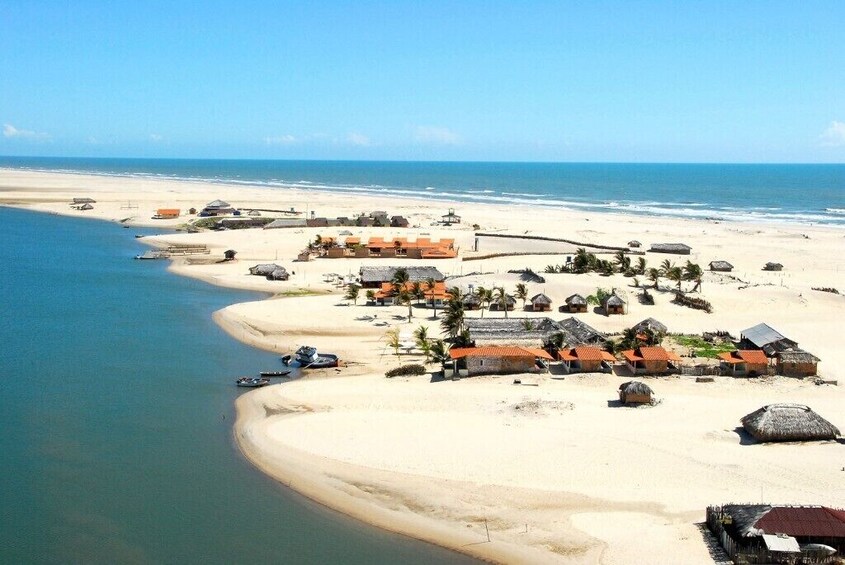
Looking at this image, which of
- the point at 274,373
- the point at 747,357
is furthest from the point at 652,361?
the point at 274,373

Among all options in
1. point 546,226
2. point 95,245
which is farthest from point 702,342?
point 95,245

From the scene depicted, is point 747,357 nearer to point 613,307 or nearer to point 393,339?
point 613,307

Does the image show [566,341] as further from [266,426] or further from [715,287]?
[715,287]

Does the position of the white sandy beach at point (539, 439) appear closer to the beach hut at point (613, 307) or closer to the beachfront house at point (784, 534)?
the beach hut at point (613, 307)

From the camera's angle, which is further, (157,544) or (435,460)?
(435,460)

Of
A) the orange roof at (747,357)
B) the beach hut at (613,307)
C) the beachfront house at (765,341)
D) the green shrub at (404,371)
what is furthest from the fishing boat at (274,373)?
the beachfront house at (765,341)

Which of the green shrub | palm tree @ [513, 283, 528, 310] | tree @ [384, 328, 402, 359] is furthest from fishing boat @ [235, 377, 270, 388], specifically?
palm tree @ [513, 283, 528, 310]

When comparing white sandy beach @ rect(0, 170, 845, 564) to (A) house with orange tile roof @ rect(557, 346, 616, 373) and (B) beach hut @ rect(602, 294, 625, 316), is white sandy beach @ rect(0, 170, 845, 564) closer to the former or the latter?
(B) beach hut @ rect(602, 294, 625, 316)
